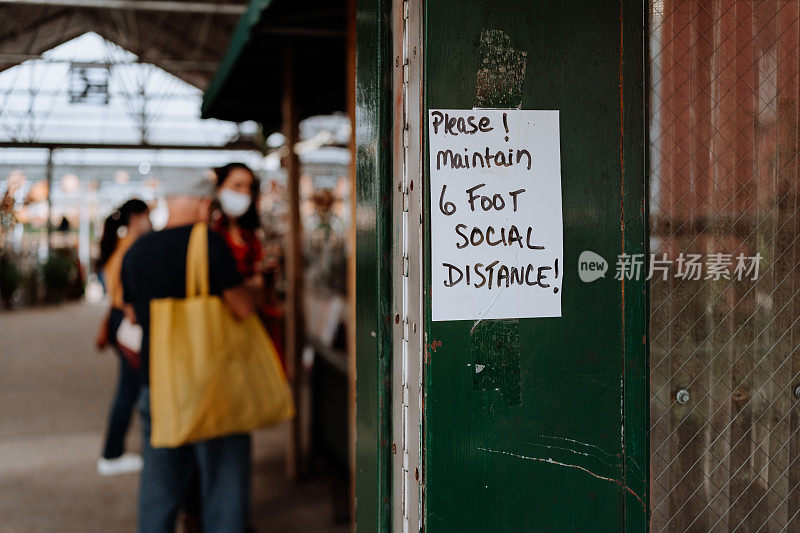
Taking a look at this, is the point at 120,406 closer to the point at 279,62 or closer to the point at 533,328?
the point at 279,62

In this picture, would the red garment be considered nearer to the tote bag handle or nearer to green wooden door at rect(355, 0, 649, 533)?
the tote bag handle

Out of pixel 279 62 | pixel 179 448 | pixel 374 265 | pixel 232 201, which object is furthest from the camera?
pixel 279 62

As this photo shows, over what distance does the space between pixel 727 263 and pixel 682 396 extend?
349mm

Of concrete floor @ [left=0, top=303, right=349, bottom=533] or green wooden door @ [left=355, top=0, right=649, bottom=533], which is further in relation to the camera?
concrete floor @ [left=0, top=303, right=349, bottom=533]

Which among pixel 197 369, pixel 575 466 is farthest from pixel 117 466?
pixel 575 466

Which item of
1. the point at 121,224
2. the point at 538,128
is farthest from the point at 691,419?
the point at 121,224

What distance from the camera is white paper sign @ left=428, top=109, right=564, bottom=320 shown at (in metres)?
1.48

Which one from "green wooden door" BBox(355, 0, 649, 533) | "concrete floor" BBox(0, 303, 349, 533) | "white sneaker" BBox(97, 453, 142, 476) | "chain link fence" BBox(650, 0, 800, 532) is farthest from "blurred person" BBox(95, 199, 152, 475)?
"chain link fence" BBox(650, 0, 800, 532)

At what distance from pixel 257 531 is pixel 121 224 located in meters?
2.30

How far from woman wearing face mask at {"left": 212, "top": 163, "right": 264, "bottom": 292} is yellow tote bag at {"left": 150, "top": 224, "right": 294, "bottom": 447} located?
1.75 feet

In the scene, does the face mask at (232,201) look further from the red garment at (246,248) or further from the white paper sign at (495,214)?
the white paper sign at (495,214)

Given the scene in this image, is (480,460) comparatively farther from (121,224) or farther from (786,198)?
(121,224)

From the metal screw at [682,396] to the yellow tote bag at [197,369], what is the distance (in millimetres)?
1642

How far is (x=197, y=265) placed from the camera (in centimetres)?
265
